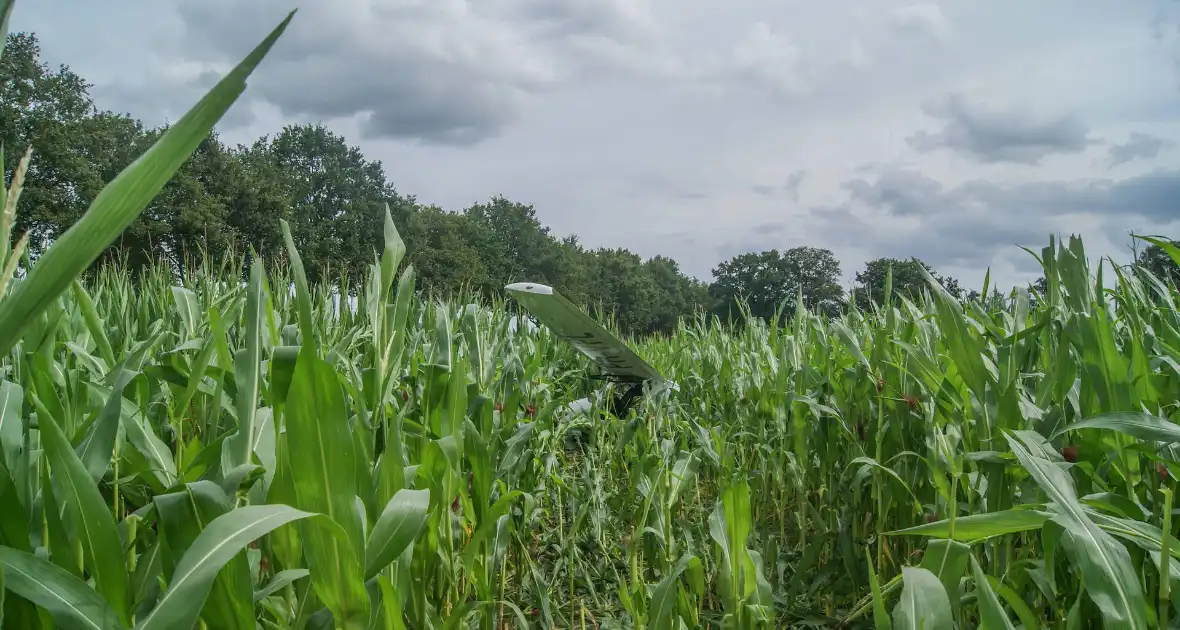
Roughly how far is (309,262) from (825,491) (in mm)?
35430

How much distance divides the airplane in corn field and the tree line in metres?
0.81

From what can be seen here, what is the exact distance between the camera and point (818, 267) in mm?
53281

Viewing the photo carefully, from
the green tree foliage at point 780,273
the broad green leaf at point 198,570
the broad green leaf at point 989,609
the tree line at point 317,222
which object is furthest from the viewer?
the green tree foliage at point 780,273

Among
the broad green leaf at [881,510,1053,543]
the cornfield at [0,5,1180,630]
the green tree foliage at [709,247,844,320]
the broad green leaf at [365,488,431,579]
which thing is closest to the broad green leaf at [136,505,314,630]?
the cornfield at [0,5,1180,630]

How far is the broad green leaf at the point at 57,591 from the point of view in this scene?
75 cm

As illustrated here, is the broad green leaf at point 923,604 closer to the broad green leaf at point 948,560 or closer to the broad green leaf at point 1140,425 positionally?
the broad green leaf at point 948,560

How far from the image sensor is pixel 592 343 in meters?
4.25

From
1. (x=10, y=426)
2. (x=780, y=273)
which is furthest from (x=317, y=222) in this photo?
(x=10, y=426)

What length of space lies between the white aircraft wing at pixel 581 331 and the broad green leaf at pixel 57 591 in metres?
2.75

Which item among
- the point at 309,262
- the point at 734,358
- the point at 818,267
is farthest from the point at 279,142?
the point at 734,358

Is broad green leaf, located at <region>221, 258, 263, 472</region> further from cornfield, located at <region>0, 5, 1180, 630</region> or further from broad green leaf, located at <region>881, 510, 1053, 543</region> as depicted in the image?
broad green leaf, located at <region>881, 510, 1053, 543</region>

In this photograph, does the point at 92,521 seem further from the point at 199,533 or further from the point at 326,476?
the point at 326,476

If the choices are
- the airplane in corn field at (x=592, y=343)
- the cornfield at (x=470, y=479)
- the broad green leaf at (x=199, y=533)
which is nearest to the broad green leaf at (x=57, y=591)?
the cornfield at (x=470, y=479)

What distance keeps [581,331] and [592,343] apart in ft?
0.83
